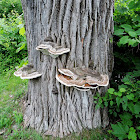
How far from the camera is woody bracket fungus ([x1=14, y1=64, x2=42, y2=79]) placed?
2.15 m

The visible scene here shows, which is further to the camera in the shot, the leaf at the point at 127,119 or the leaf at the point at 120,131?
the leaf at the point at 127,119

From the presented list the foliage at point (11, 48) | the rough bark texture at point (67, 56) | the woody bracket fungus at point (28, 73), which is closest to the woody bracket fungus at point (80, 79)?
the rough bark texture at point (67, 56)

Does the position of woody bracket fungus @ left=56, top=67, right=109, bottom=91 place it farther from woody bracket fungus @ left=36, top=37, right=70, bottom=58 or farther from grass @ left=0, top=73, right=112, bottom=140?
grass @ left=0, top=73, right=112, bottom=140

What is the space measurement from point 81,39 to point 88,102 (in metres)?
1.25

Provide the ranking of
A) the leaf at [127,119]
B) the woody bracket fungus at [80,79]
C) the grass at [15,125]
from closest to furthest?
the woody bracket fungus at [80,79] → the leaf at [127,119] → the grass at [15,125]

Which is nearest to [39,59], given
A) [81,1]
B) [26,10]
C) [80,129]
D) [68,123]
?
[26,10]

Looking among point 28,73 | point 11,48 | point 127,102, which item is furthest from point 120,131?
point 11,48

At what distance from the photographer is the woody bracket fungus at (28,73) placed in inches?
84.7

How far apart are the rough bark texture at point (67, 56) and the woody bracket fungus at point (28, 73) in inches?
4.0

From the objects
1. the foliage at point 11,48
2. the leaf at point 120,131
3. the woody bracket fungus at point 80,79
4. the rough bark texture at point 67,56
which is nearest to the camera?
the woody bracket fungus at point 80,79

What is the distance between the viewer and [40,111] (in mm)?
2660

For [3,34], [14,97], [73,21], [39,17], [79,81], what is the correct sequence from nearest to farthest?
[79,81] < [73,21] < [39,17] < [14,97] < [3,34]

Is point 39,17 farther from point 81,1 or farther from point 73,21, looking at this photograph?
point 81,1

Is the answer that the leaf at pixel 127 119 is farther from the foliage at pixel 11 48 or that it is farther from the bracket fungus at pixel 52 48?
the foliage at pixel 11 48
